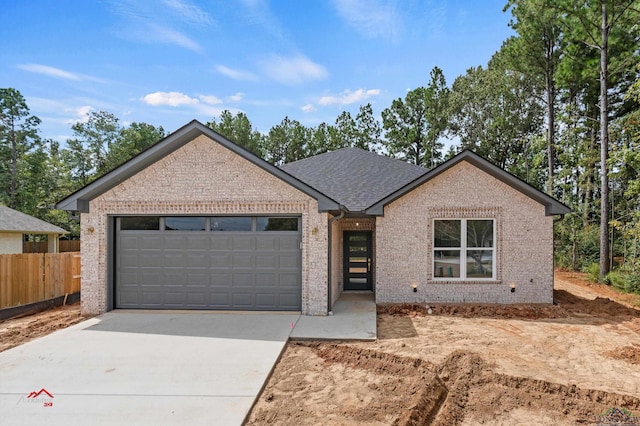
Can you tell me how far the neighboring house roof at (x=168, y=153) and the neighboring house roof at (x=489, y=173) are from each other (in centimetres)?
198

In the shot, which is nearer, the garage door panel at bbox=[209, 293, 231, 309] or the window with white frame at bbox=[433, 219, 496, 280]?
the garage door panel at bbox=[209, 293, 231, 309]

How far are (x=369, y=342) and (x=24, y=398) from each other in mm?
5249

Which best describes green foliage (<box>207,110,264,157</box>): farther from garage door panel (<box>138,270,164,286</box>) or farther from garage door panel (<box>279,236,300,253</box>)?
garage door panel (<box>279,236,300,253</box>)

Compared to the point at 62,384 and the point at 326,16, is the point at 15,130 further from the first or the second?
the point at 62,384

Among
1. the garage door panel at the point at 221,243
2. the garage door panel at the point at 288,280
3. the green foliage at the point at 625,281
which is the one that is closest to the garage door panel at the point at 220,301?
the garage door panel at the point at 221,243

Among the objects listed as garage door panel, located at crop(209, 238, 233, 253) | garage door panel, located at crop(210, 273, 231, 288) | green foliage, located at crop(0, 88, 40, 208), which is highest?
green foliage, located at crop(0, 88, 40, 208)

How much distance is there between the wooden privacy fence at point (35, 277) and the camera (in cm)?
899

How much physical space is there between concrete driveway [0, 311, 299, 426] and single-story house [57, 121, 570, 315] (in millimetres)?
1232

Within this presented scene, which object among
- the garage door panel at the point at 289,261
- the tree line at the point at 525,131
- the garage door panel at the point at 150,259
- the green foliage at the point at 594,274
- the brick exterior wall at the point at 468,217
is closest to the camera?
the garage door panel at the point at 289,261

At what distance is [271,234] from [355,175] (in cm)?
507

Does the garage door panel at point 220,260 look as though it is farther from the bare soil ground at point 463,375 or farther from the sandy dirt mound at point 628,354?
the sandy dirt mound at point 628,354

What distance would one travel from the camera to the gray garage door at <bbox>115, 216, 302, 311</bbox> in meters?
8.96

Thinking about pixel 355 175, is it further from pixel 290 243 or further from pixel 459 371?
pixel 459 371

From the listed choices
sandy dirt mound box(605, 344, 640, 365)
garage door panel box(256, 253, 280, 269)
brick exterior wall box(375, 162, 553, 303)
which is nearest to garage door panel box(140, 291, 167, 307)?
garage door panel box(256, 253, 280, 269)
